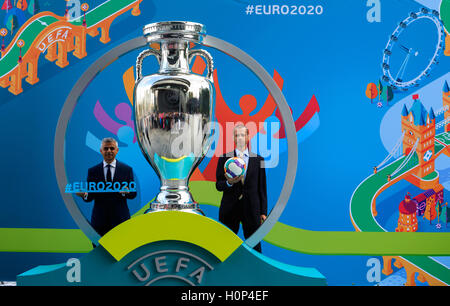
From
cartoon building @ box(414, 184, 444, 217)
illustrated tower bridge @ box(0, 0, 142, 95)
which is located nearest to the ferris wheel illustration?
cartoon building @ box(414, 184, 444, 217)

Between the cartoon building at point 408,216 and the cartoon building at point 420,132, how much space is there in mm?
201

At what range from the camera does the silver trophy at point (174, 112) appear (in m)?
1.10

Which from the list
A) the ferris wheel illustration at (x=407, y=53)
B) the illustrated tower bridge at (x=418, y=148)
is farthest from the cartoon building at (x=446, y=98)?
the ferris wheel illustration at (x=407, y=53)

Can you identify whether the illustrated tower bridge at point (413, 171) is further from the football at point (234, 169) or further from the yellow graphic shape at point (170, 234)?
the yellow graphic shape at point (170, 234)

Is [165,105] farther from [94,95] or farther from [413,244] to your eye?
[413,244]

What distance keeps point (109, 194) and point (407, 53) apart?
2.16m

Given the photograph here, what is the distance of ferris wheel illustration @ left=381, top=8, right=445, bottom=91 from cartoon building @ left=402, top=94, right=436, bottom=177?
5.3 inches

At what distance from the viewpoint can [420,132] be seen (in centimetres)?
306

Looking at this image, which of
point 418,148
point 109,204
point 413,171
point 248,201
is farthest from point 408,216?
point 109,204

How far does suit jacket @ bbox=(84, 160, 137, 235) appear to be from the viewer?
6.80ft

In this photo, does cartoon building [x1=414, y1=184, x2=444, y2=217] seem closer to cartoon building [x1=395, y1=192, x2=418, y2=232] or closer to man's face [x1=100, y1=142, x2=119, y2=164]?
cartoon building [x1=395, y1=192, x2=418, y2=232]

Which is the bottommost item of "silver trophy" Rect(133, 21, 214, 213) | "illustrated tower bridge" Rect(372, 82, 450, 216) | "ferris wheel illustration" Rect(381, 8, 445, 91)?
"silver trophy" Rect(133, 21, 214, 213)

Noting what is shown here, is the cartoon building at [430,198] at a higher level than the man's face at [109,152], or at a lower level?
lower

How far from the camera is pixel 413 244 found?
3068 millimetres
